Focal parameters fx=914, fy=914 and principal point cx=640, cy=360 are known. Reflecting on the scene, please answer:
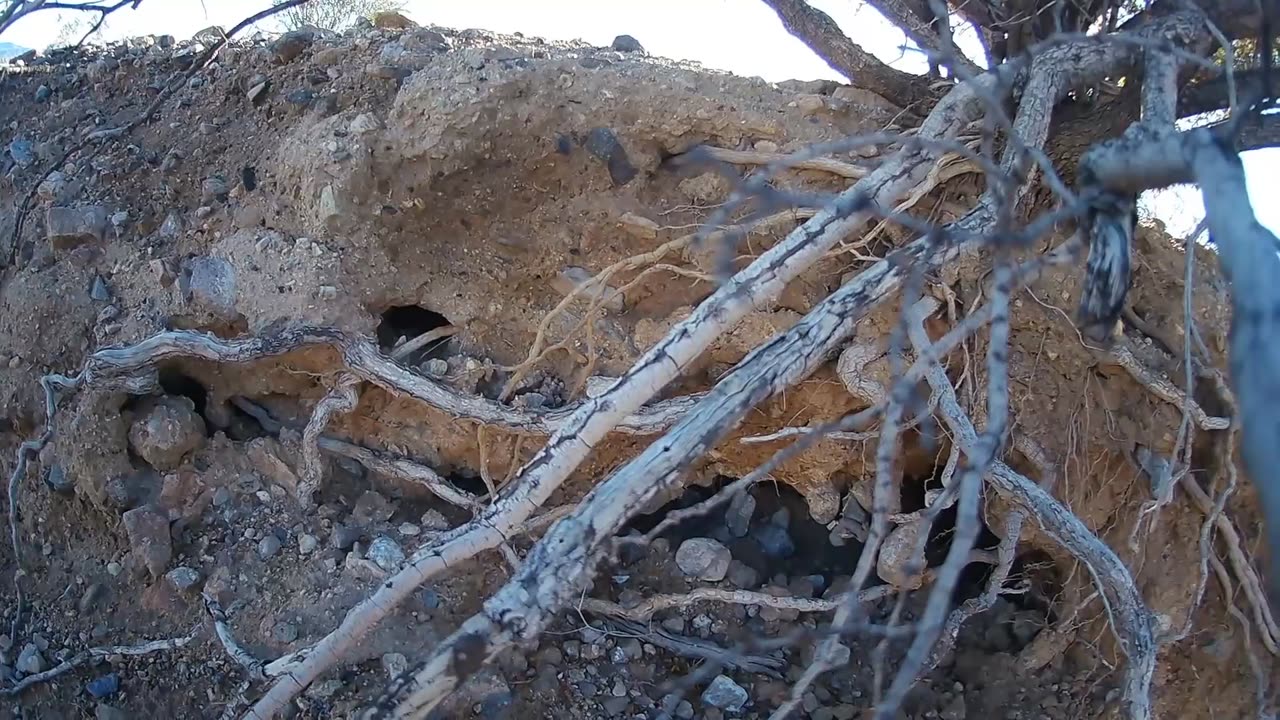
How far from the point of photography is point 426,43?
8.45 feet

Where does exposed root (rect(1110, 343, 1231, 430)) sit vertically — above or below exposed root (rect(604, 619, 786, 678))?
above

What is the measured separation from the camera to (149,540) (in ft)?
7.49

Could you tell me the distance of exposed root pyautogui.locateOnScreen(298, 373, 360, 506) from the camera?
235 centimetres

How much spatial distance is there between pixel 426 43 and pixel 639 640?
5.68 feet

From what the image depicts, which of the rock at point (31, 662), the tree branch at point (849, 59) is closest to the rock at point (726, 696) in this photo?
the tree branch at point (849, 59)

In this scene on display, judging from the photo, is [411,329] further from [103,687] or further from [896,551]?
[896,551]

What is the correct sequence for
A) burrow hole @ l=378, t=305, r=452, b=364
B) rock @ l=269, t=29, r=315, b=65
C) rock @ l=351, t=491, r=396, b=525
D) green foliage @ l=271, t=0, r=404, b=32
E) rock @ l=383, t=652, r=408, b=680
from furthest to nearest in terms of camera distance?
green foliage @ l=271, t=0, r=404, b=32 < rock @ l=269, t=29, r=315, b=65 < burrow hole @ l=378, t=305, r=452, b=364 < rock @ l=351, t=491, r=396, b=525 < rock @ l=383, t=652, r=408, b=680

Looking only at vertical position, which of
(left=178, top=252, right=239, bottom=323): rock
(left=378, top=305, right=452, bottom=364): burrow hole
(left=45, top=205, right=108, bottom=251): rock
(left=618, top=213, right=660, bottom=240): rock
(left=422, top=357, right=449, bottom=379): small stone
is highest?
(left=618, top=213, right=660, bottom=240): rock

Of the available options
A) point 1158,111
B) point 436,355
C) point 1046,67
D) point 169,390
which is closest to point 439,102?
point 436,355

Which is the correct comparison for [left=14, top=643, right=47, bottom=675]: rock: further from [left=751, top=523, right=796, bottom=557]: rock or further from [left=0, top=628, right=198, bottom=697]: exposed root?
[left=751, top=523, right=796, bottom=557]: rock

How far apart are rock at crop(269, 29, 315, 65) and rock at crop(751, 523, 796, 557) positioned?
6.26 ft

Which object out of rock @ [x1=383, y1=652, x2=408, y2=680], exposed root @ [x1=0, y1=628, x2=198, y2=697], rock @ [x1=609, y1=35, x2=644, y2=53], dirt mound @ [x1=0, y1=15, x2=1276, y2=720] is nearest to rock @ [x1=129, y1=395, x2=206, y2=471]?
dirt mound @ [x1=0, y1=15, x2=1276, y2=720]

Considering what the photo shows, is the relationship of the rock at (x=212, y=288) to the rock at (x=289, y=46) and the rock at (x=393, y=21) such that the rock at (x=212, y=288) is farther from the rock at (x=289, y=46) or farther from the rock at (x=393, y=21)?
the rock at (x=393, y=21)

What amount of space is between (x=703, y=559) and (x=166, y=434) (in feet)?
4.71
